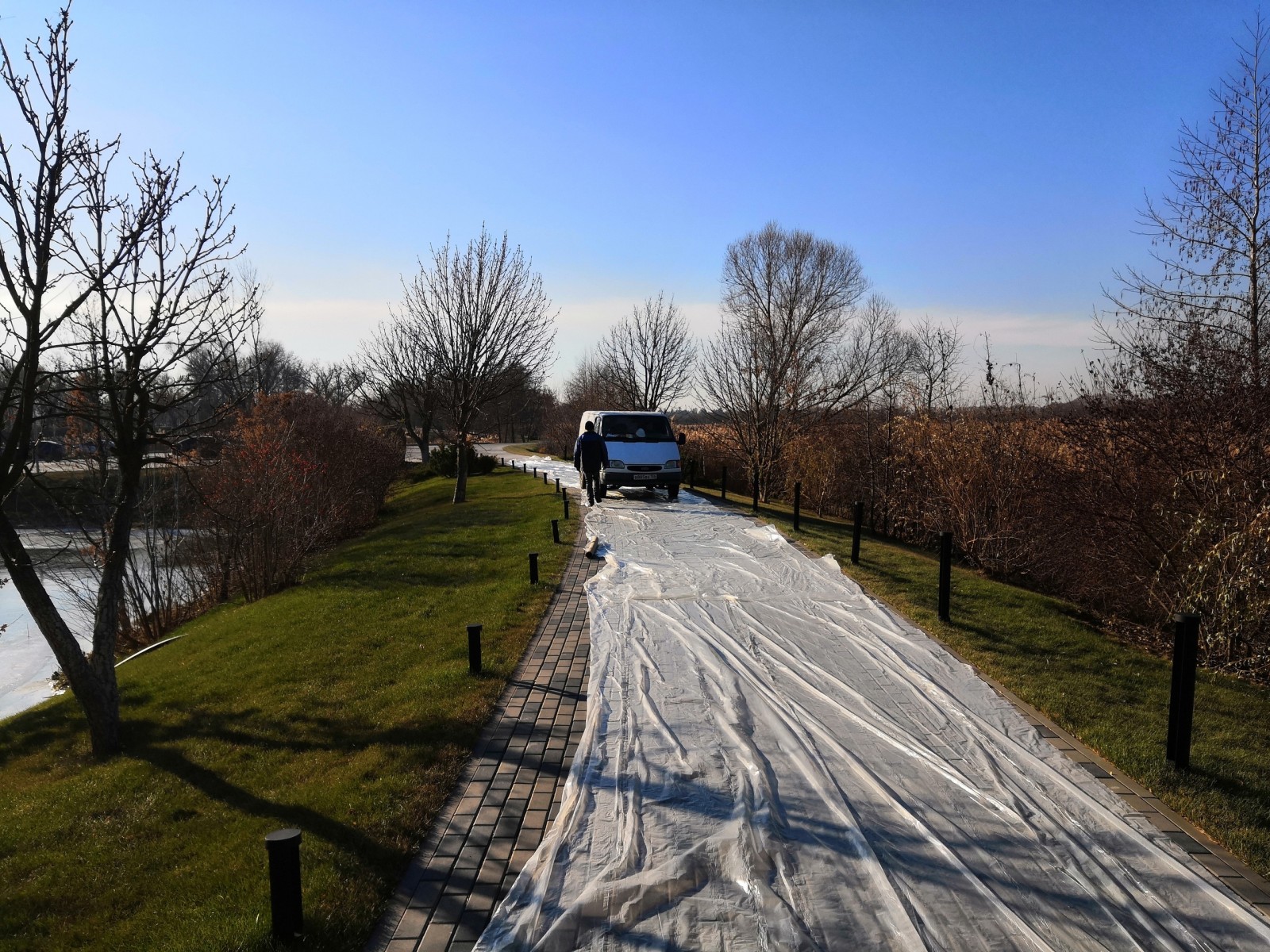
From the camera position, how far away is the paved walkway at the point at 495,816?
12.1 ft

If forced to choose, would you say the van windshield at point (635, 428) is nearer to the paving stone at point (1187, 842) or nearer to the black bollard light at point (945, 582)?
the black bollard light at point (945, 582)

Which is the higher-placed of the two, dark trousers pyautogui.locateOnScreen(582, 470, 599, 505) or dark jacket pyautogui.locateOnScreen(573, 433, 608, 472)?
dark jacket pyautogui.locateOnScreen(573, 433, 608, 472)

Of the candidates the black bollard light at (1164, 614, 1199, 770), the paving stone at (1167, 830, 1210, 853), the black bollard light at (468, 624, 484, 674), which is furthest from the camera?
the black bollard light at (468, 624, 484, 674)

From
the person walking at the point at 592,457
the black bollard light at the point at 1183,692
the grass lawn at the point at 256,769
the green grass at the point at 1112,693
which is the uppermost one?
the person walking at the point at 592,457

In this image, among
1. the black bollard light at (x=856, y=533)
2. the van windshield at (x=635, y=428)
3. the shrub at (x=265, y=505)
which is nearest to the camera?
the black bollard light at (x=856, y=533)

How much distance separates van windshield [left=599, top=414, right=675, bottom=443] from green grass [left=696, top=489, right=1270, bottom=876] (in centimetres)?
967

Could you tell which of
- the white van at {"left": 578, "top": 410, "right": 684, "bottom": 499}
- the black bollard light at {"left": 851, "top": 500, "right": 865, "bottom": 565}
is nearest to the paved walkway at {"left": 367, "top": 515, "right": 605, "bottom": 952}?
the black bollard light at {"left": 851, "top": 500, "right": 865, "bottom": 565}

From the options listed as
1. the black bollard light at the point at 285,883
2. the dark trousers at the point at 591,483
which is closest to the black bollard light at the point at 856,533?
the dark trousers at the point at 591,483

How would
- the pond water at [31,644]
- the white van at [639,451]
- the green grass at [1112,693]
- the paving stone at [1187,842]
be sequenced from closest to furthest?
the paving stone at [1187,842]
the green grass at [1112,693]
the pond water at [31,644]
the white van at [639,451]

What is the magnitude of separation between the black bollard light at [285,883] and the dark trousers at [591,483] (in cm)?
1568

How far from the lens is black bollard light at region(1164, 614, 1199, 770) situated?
5.31 m

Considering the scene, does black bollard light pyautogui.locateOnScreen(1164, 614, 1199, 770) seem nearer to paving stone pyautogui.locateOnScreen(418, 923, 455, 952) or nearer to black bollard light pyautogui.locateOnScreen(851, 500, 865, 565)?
paving stone pyautogui.locateOnScreen(418, 923, 455, 952)

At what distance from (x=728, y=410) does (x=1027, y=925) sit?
25.1 meters

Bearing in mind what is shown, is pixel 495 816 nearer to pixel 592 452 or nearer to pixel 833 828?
pixel 833 828
